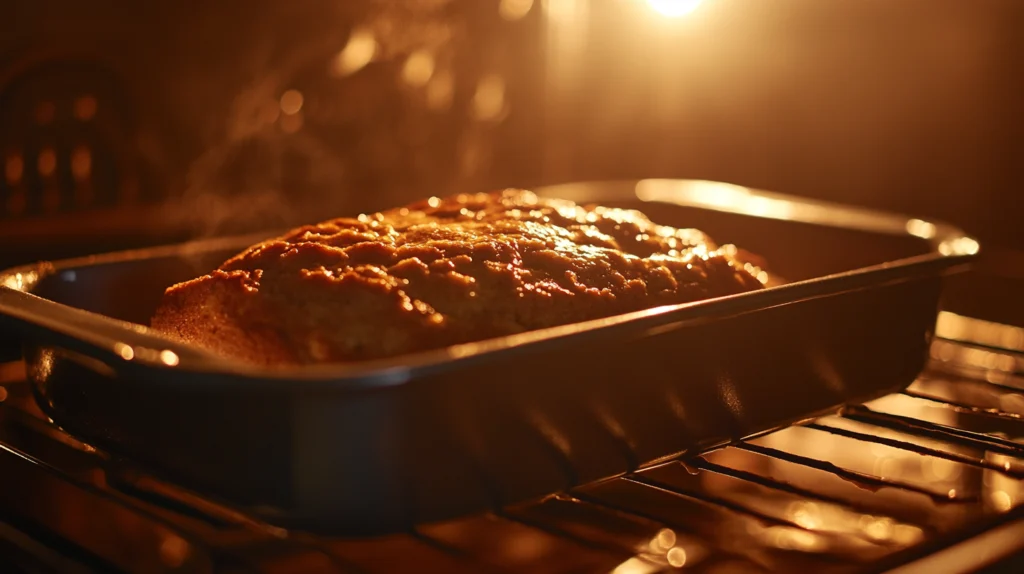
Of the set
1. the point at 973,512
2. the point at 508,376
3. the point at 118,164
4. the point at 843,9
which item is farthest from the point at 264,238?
the point at 843,9

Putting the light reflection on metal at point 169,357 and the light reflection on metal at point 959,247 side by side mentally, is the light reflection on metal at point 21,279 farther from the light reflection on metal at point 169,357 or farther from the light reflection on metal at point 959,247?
the light reflection on metal at point 959,247

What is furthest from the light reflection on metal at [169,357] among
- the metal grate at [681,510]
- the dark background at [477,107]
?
the dark background at [477,107]

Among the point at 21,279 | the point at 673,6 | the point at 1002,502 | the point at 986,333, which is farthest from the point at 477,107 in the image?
the point at 1002,502

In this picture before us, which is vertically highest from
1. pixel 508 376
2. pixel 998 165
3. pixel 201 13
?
pixel 998 165

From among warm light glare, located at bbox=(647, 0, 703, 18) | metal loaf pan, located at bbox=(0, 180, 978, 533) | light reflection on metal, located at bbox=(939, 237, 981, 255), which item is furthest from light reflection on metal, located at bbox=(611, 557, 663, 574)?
warm light glare, located at bbox=(647, 0, 703, 18)

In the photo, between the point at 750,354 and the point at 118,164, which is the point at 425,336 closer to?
the point at 750,354

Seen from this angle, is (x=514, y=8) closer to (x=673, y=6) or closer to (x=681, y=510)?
(x=673, y=6)
